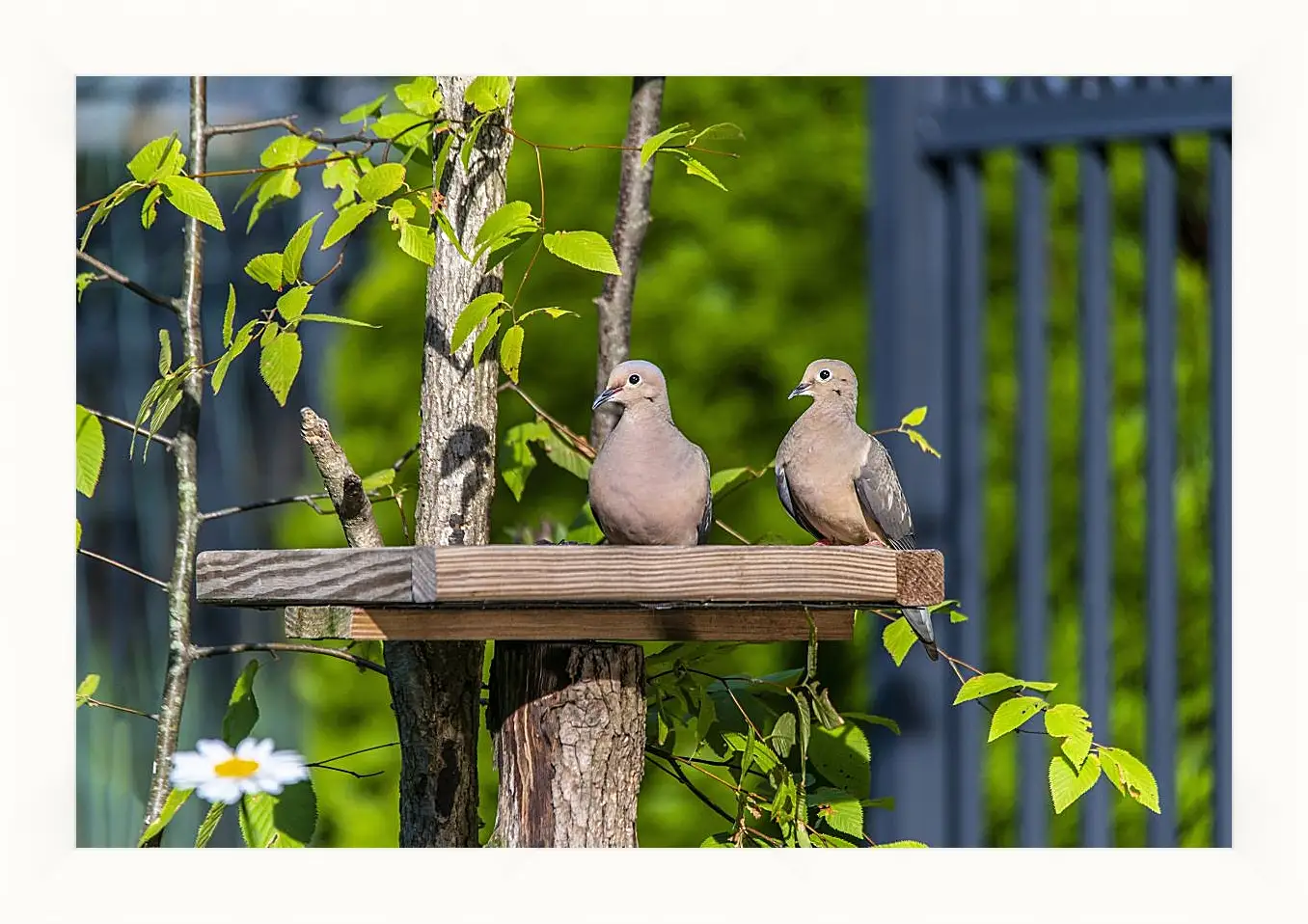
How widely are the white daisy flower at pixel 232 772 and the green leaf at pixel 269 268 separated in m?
0.79

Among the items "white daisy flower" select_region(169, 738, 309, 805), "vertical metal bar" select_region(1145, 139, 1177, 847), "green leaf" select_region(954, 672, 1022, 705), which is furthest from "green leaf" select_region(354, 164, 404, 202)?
"vertical metal bar" select_region(1145, 139, 1177, 847)

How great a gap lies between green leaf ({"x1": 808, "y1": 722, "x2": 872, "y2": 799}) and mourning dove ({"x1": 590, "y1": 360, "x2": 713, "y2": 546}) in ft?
2.02

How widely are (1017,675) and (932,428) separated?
617 mm

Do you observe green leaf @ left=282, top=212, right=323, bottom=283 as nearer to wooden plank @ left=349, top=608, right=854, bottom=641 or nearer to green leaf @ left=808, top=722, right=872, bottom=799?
wooden plank @ left=349, top=608, right=854, bottom=641

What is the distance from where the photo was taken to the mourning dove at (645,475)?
1878 mm

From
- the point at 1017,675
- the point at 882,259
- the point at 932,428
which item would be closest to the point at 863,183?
the point at 882,259

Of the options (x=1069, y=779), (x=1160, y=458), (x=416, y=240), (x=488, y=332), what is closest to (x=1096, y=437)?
(x=1160, y=458)

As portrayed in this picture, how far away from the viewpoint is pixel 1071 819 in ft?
11.7

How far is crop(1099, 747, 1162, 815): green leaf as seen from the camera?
203 cm

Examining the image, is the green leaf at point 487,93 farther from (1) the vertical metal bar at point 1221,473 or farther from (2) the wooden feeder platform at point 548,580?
(1) the vertical metal bar at point 1221,473

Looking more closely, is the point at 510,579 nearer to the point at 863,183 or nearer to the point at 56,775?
the point at 56,775

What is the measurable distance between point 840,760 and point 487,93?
123 cm

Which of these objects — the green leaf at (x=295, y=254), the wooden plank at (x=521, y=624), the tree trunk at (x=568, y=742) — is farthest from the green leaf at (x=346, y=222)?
the tree trunk at (x=568, y=742)

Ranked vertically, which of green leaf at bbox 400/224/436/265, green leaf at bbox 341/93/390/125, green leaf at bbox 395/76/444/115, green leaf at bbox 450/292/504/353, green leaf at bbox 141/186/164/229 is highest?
green leaf at bbox 341/93/390/125
